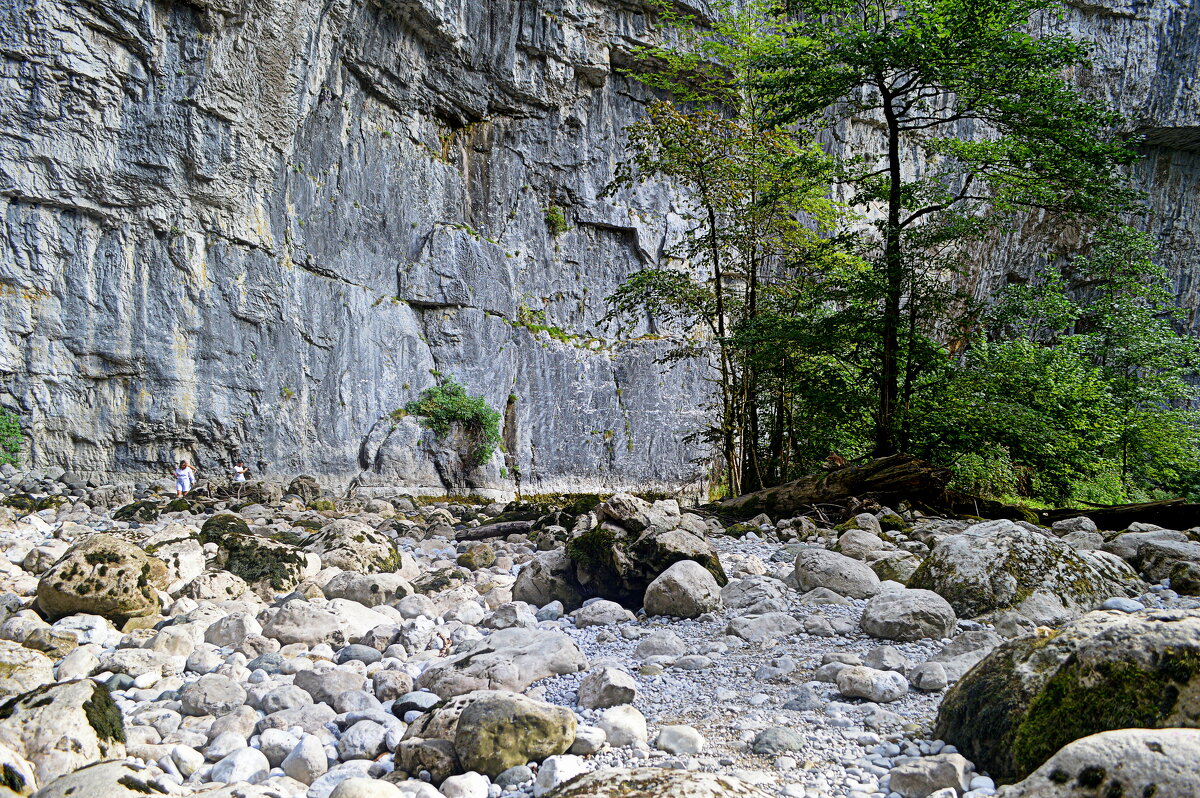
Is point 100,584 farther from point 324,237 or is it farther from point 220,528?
point 324,237

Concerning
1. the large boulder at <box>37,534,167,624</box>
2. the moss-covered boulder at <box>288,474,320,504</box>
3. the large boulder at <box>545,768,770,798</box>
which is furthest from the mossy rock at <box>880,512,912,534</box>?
the moss-covered boulder at <box>288,474,320,504</box>

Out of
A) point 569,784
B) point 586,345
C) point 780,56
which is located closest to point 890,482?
point 780,56

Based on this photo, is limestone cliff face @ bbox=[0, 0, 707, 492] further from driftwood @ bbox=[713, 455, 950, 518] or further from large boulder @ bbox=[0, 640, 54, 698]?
large boulder @ bbox=[0, 640, 54, 698]

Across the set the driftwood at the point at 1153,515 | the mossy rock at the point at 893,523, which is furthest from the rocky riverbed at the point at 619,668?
the driftwood at the point at 1153,515

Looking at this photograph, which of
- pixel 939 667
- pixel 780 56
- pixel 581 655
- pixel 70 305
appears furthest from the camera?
pixel 70 305

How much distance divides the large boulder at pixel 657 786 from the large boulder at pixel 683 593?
2.26 m

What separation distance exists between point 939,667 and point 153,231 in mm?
17838

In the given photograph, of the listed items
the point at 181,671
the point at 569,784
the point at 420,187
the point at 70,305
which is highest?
the point at 420,187

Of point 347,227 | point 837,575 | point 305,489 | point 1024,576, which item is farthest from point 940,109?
point 347,227

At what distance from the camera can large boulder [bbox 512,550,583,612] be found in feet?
16.4

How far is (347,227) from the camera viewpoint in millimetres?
19688

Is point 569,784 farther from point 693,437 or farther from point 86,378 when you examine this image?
point 86,378

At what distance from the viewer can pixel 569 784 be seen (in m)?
2.20

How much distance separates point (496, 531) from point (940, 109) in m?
6.73
